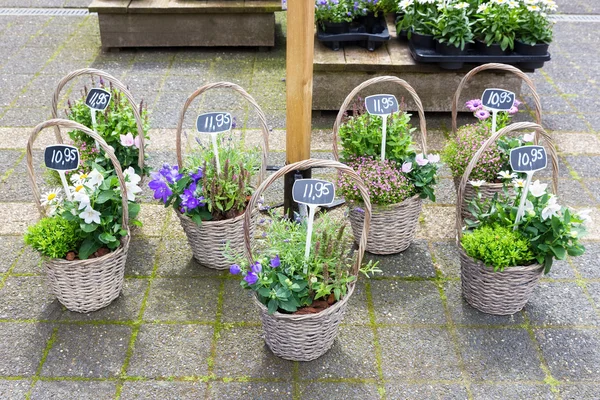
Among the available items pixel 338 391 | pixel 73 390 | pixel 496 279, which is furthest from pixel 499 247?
pixel 73 390

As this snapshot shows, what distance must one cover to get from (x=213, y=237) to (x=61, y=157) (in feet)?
2.70

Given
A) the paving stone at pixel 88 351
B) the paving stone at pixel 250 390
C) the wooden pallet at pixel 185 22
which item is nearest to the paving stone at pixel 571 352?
the paving stone at pixel 250 390

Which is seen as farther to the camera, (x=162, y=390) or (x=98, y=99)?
(x=98, y=99)

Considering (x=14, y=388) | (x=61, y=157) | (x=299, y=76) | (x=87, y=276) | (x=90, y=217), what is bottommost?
(x=14, y=388)

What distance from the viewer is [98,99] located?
3.34 meters

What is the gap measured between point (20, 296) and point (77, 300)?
371 millimetres

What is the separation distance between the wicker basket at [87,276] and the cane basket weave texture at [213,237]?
347mm

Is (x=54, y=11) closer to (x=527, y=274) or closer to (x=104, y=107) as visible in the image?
(x=104, y=107)

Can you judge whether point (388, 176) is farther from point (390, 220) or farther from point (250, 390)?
point (250, 390)

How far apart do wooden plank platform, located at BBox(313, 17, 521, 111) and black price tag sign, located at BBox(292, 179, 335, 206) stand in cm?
225

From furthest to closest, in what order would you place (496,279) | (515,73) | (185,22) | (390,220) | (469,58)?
(185,22) < (469,58) < (515,73) < (390,220) < (496,279)

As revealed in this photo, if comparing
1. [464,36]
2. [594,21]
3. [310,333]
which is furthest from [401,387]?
[594,21]

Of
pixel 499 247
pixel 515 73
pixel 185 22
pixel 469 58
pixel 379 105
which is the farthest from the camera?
pixel 185 22

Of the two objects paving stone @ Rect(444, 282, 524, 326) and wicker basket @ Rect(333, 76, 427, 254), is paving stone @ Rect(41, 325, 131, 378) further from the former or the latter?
paving stone @ Rect(444, 282, 524, 326)
